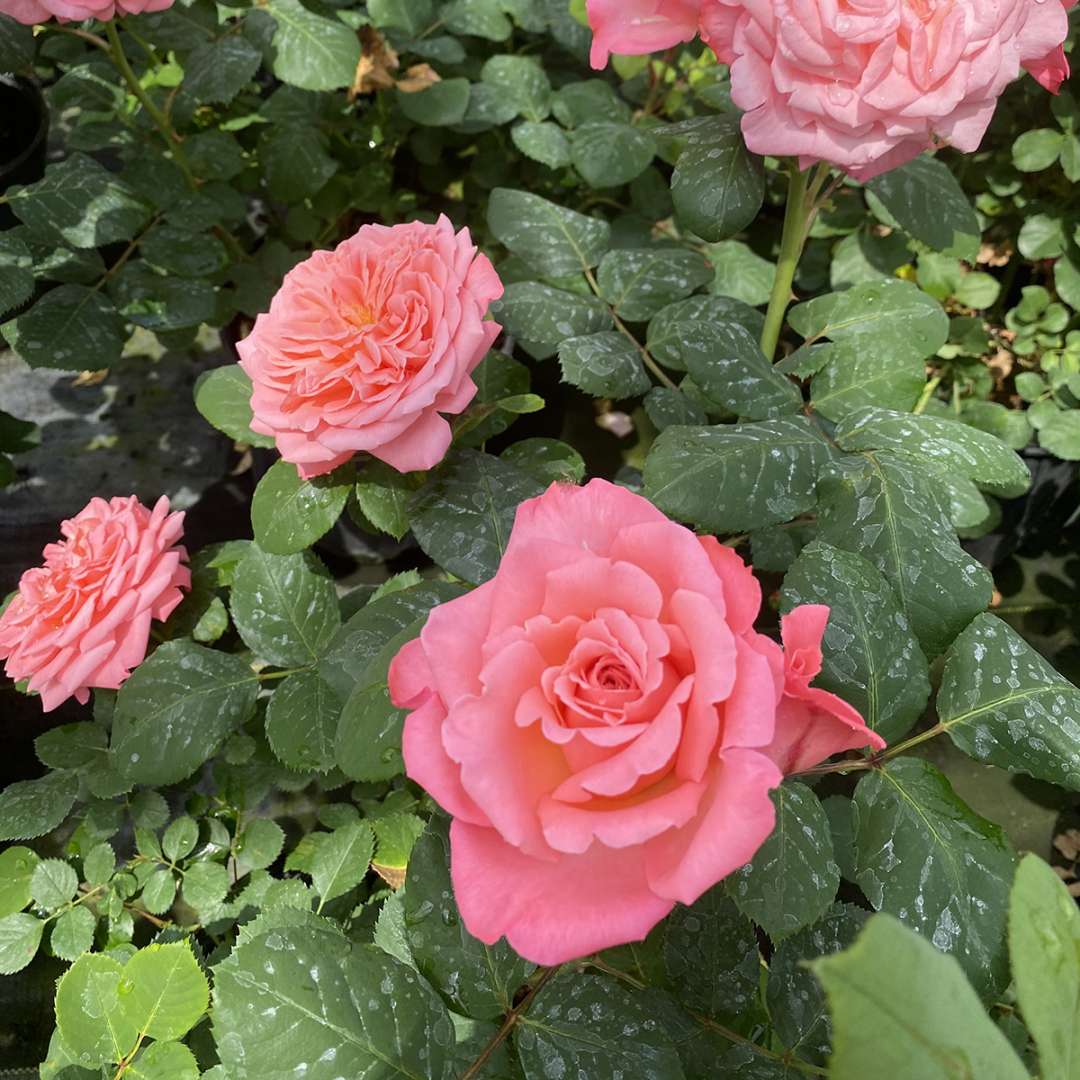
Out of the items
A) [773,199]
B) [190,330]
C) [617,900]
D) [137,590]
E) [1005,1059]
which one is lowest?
[190,330]

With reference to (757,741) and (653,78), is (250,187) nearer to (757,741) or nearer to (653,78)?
(653,78)

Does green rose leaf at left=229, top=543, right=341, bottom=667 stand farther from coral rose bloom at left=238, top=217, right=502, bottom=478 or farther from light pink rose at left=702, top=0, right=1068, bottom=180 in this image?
light pink rose at left=702, top=0, right=1068, bottom=180

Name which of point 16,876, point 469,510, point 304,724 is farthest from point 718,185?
point 16,876

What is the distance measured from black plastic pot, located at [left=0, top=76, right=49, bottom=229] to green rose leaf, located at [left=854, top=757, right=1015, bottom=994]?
4.33 ft

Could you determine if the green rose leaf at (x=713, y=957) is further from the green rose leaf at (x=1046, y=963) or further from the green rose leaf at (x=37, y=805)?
the green rose leaf at (x=37, y=805)

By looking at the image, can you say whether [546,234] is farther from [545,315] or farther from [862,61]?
[862,61]

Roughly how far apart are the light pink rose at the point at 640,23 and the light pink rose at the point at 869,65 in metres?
0.03

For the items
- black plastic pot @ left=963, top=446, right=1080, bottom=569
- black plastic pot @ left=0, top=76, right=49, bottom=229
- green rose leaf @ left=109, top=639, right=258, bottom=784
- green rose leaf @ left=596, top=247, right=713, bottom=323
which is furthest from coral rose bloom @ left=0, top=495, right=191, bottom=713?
black plastic pot @ left=963, top=446, right=1080, bottom=569

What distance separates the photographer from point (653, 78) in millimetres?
1350

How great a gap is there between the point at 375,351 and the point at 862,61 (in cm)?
37

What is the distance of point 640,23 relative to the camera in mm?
701

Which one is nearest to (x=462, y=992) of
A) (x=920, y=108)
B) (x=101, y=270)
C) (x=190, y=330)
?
(x=920, y=108)

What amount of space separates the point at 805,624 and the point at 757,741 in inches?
3.7

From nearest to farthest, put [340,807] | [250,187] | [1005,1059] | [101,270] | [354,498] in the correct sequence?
[1005,1059]
[354,498]
[340,807]
[101,270]
[250,187]
